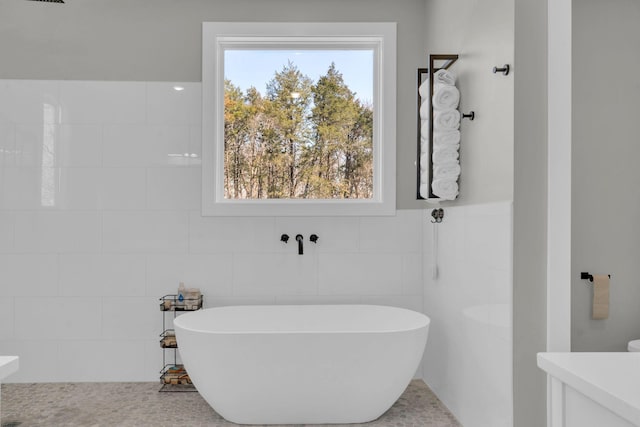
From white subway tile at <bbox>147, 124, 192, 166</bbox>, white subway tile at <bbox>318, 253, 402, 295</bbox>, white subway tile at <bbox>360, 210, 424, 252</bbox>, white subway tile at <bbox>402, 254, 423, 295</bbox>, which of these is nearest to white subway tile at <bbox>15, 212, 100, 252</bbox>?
white subway tile at <bbox>147, 124, 192, 166</bbox>

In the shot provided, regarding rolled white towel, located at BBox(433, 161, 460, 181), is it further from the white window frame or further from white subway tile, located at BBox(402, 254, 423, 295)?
white subway tile, located at BBox(402, 254, 423, 295)

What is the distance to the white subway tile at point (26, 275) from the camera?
11.8ft

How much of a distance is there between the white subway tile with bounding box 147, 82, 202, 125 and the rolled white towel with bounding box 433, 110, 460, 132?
1.72 meters

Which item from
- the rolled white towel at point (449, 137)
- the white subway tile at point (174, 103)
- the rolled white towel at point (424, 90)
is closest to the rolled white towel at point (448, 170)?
the rolled white towel at point (449, 137)

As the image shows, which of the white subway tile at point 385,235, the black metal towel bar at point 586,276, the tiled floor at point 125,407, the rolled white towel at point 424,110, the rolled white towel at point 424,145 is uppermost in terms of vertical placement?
the rolled white towel at point 424,110

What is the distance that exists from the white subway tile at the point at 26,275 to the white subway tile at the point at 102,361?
43 cm

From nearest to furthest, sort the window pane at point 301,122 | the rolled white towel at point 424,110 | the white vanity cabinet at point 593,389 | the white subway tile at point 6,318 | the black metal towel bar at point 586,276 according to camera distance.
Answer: the white vanity cabinet at point 593,389, the black metal towel bar at point 586,276, the rolled white towel at point 424,110, the white subway tile at point 6,318, the window pane at point 301,122

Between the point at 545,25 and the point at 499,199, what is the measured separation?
0.79 meters

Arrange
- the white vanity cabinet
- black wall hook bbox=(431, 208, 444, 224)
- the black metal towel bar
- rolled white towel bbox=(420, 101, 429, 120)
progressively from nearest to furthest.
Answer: the white vanity cabinet → the black metal towel bar → rolled white towel bbox=(420, 101, 429, 120) → black wall hook bbox=(431, 208, 444, 224)

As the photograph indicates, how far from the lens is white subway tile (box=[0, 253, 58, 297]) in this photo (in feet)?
11.8

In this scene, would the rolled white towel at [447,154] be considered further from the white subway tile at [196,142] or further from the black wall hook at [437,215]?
the white subway tile at [196,142]

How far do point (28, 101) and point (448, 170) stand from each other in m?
2.93

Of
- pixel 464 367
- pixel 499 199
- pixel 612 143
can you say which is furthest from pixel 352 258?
pixel 612 143

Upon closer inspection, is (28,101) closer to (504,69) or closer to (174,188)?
(174,188)
